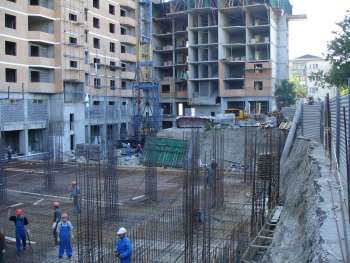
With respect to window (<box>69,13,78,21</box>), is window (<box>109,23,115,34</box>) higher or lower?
higher

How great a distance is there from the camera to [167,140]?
2498cm

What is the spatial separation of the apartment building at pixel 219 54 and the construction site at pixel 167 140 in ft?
0.47

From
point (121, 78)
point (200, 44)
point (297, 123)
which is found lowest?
point (297, 123)

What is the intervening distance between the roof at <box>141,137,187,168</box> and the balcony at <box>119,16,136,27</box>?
18.6m

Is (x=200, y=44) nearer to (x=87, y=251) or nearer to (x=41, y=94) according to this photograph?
(x=41, y=94)

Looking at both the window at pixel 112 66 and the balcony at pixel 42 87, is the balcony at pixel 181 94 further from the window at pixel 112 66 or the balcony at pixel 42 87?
the balcony at pixel 42 87

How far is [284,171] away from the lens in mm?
15398

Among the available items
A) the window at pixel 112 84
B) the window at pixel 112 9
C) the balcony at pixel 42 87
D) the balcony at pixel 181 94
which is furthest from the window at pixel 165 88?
the balcony at pixel 42 87

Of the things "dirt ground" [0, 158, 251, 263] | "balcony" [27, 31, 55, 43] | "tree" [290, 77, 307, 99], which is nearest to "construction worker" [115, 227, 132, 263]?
"dirt ground" [0, 158, 251, 263]

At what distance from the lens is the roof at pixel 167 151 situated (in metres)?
24.3

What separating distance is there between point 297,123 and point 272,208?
5.21m

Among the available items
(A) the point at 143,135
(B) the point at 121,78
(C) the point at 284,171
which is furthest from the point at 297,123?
(B) the point at 121,78

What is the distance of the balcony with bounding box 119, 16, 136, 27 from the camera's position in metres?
41.0

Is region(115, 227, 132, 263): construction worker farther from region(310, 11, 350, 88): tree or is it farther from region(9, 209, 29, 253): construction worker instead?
region(310, 11, 350, 88): tree
